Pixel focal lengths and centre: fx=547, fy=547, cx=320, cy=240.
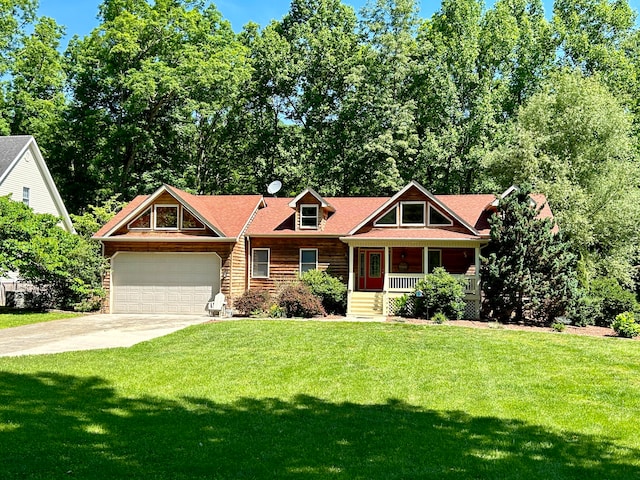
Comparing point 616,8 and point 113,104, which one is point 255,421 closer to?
point 113,104

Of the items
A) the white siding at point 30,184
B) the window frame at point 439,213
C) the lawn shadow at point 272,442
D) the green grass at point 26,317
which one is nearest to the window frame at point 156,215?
the green grass at point 26,317

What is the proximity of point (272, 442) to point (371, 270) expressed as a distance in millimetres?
18964

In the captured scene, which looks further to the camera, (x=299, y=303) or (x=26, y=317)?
(x=299, y=303)

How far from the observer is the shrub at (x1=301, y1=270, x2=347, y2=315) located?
22297 mm

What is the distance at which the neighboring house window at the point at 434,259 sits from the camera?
24159 millimetres

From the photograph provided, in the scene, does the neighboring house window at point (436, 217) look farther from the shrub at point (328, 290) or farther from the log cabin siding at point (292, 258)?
the shrub at point (328, 290)

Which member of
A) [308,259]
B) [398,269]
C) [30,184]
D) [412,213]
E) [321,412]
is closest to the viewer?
[321,412]

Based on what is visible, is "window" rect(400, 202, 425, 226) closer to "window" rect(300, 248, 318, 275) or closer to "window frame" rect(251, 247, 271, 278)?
"window" rect(300, 248, 318, 275)

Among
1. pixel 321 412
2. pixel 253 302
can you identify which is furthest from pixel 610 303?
pixel 321 412

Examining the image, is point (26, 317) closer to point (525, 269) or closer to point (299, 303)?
point (299, 303)

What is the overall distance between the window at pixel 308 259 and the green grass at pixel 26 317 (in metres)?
9.28

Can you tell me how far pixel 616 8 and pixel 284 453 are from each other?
132 feet

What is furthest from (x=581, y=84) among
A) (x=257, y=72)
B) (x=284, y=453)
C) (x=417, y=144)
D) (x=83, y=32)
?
(x=83, y=32)

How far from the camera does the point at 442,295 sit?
797 inches
